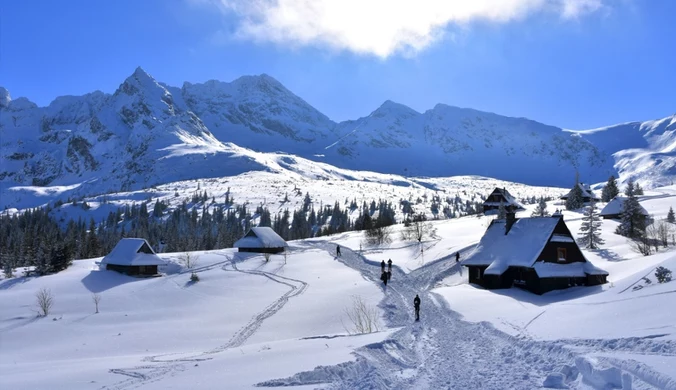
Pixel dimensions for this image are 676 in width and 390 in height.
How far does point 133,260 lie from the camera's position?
57000 mm

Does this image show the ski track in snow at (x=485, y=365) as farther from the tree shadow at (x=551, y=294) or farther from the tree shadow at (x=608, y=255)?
the tree shadow at (x=608, y=255)

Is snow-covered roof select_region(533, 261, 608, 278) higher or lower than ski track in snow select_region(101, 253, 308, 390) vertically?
higher

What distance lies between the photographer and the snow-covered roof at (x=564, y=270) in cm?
4084

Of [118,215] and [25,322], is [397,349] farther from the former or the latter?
[118,215]

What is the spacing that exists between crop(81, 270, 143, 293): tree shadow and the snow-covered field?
0.99ft

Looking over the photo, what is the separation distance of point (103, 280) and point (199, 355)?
3638 centimetres

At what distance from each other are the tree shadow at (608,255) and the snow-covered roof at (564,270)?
943 cm

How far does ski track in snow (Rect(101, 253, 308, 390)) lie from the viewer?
16.4 meters

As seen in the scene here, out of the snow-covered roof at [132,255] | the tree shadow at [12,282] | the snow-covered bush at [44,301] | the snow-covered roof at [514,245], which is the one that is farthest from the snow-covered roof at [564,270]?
the tree shadow at [12,282]

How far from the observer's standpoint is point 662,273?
1218 inches

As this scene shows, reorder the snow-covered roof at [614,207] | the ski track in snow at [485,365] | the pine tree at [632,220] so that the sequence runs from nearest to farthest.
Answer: the ski track in snow at [485,365] → the pine tree at [632,220] → the snow-covered roof at [614,207]

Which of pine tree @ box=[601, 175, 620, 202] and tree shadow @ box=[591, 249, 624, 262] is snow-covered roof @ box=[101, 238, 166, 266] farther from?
pine tree @ box=[601, 175, 620, 202]

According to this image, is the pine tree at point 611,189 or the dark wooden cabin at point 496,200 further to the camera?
the dark wooden cabin at point 496,200

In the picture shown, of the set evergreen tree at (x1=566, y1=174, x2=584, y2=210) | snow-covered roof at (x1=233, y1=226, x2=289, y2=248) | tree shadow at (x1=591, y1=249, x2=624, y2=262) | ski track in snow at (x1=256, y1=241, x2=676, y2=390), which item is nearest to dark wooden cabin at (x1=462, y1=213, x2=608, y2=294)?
tree shadow at (x1=591, y1=249, x2=624, y2=262)
